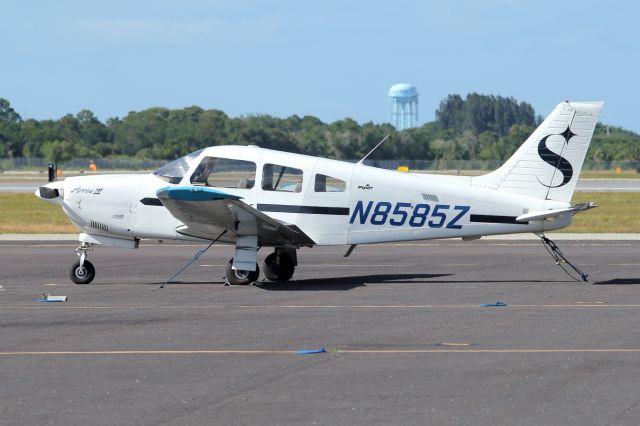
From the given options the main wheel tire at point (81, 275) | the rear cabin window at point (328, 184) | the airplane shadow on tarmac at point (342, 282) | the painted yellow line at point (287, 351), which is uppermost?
the rear cabin window at point (328, 184)

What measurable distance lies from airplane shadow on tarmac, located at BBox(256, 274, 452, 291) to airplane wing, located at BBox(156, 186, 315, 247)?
0.67 m

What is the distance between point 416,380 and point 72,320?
5653 millimetres

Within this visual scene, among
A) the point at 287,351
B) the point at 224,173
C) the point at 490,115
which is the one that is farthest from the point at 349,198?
the point at 490,115

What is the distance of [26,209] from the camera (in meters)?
46.2

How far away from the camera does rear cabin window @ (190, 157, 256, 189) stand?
1808cm

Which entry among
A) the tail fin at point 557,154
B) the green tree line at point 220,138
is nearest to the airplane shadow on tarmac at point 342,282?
the tail fin at point 557,154

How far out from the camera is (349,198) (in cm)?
1820

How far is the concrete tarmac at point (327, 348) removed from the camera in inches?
351

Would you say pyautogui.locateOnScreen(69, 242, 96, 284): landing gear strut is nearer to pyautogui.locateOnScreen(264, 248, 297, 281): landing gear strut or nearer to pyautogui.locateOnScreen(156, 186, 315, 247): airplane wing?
pyautogui.locateOnScreen(156, 186, 315, 247): airplane wing

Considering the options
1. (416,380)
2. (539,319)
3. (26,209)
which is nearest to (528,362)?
(416,380)

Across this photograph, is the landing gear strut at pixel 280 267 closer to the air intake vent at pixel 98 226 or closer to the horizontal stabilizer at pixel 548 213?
the air intake vent at pixel 98 226

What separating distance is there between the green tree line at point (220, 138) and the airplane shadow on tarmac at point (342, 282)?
2975 inches

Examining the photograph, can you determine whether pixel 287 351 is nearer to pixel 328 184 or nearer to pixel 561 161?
pixel 328 184

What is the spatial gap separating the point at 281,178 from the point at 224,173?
0.90 metres
